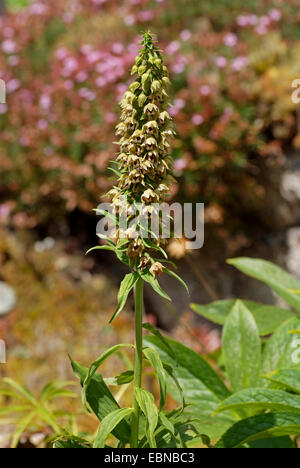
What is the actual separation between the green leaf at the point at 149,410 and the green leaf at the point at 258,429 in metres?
0.26

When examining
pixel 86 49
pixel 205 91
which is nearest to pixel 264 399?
pixel 205 91

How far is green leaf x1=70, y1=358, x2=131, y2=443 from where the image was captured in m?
1.18

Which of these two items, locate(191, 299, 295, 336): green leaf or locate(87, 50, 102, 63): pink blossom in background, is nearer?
locate(191, 299, 295, 336): green leaf

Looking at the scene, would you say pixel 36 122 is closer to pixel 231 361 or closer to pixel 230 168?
pixel 230 168

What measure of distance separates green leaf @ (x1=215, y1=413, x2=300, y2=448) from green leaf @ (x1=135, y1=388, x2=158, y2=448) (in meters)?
0.26

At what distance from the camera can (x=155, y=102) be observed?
102cm

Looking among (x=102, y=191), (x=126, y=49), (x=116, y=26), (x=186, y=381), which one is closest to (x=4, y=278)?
(x=102, y=191)

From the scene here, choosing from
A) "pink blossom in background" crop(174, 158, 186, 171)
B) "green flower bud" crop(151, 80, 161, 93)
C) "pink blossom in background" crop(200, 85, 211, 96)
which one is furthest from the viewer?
"pink blossom in background" crop(200, 85, 211, 96)

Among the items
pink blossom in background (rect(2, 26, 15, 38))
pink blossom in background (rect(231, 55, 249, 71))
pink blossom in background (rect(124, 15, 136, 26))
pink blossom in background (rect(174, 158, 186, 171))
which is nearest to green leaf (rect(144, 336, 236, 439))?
pink blossom in background (rect(174, 158, 186, 171))

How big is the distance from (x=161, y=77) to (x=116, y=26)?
4.61 m

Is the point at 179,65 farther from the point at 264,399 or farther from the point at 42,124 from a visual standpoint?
the point at 264,399

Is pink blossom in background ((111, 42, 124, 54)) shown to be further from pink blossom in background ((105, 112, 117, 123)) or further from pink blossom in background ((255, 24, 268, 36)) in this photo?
pink blossom in background ((255, 24, 268, 36))

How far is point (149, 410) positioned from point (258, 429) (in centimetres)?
32

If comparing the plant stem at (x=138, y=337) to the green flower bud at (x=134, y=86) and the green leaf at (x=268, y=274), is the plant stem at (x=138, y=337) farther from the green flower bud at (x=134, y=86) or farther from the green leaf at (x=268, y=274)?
the green leaf at (x=268, y=274)
